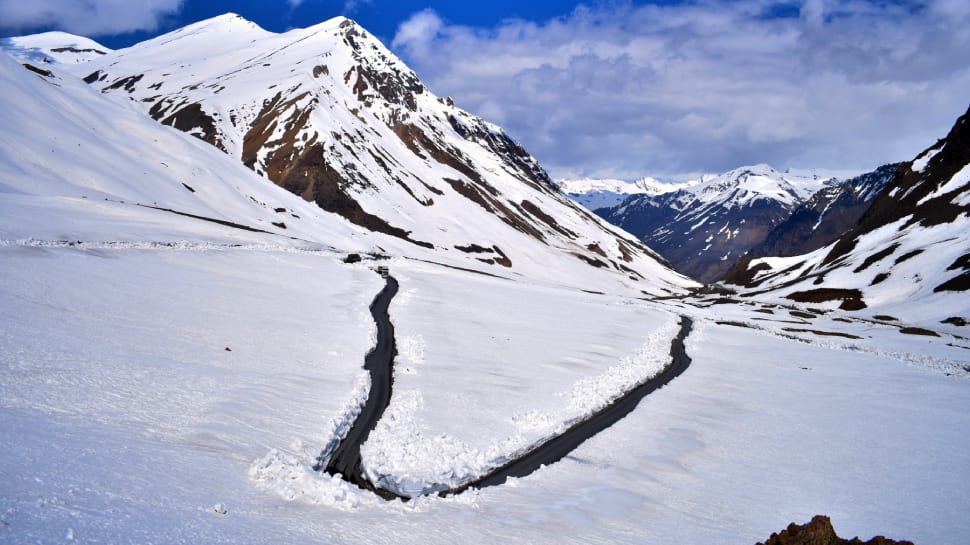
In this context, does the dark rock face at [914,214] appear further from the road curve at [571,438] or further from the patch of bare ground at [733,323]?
the road curve at [571,438]

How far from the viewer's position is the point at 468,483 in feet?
65.9

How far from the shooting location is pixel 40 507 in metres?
10.2

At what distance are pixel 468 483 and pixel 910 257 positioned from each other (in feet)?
414

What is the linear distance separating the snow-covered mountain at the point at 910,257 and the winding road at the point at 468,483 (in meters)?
70.1

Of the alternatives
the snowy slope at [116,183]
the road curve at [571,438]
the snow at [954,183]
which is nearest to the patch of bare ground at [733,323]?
the road curve at [571,438]

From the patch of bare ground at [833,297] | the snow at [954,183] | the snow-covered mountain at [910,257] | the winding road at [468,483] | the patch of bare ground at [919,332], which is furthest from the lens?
the snow at [954,183]

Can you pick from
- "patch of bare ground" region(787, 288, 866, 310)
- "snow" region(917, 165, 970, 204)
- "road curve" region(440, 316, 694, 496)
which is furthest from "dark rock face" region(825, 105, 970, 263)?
"road curve" region(440, 316, 694, 496)

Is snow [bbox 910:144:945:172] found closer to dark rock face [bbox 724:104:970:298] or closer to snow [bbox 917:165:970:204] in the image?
dark rock face [bbox 724:104:970:298]

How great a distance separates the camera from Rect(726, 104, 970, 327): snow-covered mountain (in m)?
90.7

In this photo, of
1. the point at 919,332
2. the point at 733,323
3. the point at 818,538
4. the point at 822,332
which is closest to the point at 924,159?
the point at 919,332

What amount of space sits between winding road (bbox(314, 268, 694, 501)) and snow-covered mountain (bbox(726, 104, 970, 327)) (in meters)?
70.1

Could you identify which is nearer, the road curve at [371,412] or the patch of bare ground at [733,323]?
the road curve at [371,412]

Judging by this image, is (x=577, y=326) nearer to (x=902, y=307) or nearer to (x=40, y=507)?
(x=40, y=507)

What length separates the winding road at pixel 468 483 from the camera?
1980 centimetres
